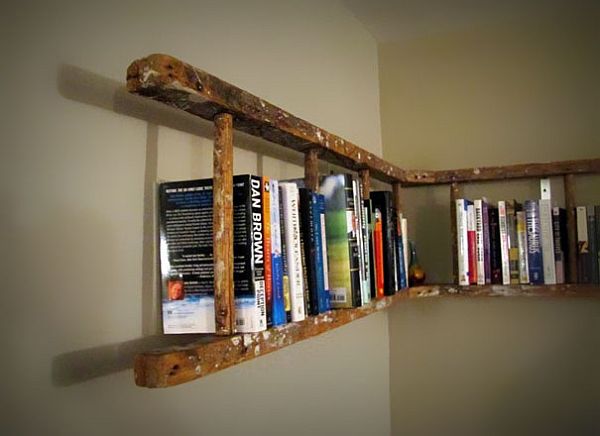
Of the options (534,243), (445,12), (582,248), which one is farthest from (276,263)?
(445,12)

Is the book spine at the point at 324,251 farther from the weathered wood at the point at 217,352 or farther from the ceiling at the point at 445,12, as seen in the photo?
the ceiling at the point at 445,12

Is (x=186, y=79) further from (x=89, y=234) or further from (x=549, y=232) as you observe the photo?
(x=549, y=232)

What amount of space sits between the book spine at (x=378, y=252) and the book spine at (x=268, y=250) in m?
0.56

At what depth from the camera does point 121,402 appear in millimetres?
864

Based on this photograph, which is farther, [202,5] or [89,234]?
[202,5]

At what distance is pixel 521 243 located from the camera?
5.86 ft

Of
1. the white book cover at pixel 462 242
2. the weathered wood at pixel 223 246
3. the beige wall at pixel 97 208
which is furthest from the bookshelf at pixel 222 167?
the white book cover at pixel 462 242

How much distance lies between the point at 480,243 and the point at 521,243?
0.13 metres

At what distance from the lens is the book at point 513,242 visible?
5.89 ft

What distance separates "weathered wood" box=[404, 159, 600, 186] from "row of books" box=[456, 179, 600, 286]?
11cm

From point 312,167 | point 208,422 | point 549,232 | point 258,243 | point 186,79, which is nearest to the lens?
point 186,79

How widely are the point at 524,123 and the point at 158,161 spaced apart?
1522mm

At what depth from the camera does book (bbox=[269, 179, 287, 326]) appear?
952 millimetres

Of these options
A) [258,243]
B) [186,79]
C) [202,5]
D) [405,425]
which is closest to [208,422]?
[258,243]
